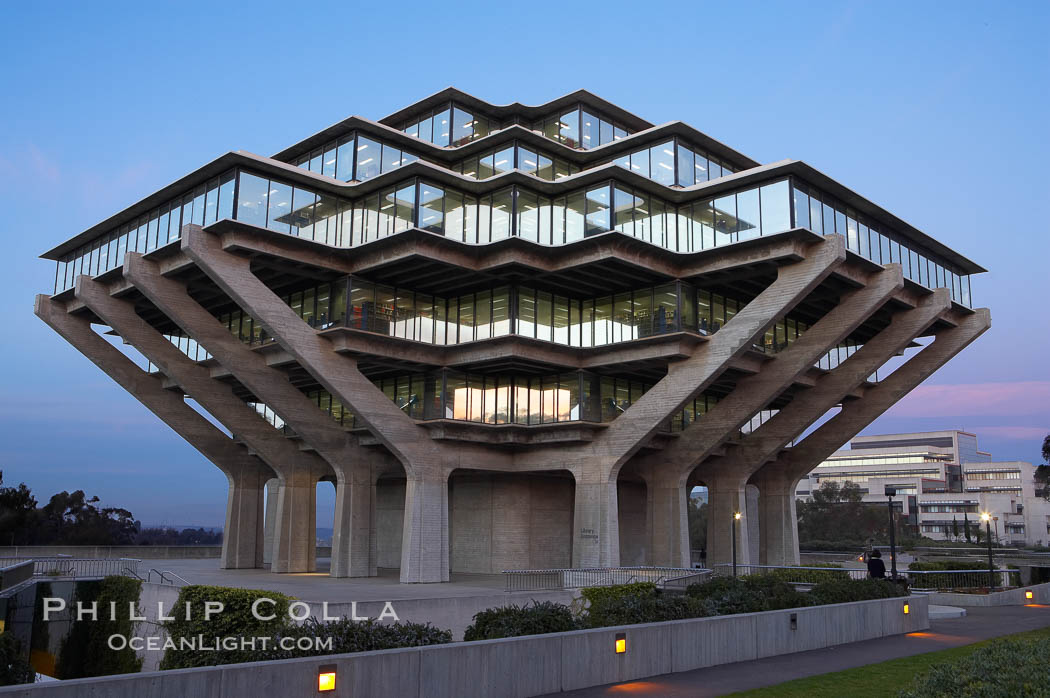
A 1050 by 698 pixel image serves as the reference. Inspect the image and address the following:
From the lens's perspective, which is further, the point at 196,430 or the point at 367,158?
the point at 196,430

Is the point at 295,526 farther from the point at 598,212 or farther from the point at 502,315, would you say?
the point at 598,212

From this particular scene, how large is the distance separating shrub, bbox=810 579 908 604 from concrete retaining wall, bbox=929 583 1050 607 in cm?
888

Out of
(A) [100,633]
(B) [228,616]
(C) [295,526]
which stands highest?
(C) [295,526]

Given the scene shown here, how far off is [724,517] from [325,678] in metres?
43.5

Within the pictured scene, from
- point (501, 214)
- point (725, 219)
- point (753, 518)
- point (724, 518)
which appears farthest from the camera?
point (753, 518)

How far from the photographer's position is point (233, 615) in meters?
23.7

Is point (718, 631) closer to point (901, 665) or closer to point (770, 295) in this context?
point (901, 665)

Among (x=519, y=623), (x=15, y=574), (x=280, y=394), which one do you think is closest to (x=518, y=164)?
(x=280, y=394)

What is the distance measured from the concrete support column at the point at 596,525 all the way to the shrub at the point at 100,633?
66.2ft

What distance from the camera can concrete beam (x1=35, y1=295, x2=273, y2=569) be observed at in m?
50.1

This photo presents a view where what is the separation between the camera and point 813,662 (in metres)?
18.0

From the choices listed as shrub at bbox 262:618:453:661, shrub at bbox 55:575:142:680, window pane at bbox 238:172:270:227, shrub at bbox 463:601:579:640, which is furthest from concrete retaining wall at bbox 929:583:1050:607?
window pane at bbox 238:172:270:227

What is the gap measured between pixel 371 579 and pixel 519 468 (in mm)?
9322

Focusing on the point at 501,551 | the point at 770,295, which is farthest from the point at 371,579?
the point at 770,295
